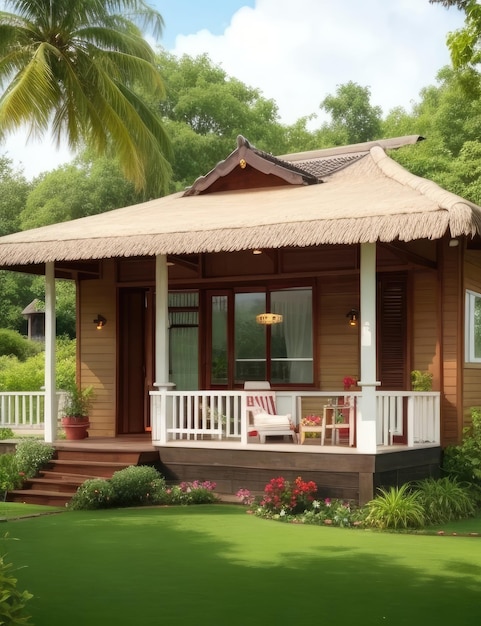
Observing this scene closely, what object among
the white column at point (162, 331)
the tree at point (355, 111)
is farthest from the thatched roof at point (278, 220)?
the tree at point (355, 111)

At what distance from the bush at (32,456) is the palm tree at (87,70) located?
6143 millimetres

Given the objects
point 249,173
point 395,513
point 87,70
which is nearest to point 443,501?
point 395,513

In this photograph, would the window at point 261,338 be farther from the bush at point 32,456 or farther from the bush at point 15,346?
the bush at point 15,346

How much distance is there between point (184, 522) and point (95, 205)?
3310cm

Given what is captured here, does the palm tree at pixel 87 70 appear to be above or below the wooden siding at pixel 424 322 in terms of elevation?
above

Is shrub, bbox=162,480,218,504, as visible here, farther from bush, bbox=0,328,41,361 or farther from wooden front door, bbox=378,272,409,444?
bush, bbox=0,328,41,361

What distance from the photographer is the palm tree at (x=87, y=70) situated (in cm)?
1798

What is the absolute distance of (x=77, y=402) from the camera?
16.1 m

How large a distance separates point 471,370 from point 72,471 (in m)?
6.08

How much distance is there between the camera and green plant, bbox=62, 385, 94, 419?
52.5ft

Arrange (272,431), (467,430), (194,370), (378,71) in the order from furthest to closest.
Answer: (378,71), (194,370), (467,430), (272,431)

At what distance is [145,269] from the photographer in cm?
1620

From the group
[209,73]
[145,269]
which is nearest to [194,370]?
[145,269]

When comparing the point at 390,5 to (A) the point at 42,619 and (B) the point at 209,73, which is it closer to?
(B) the point at 209,73
